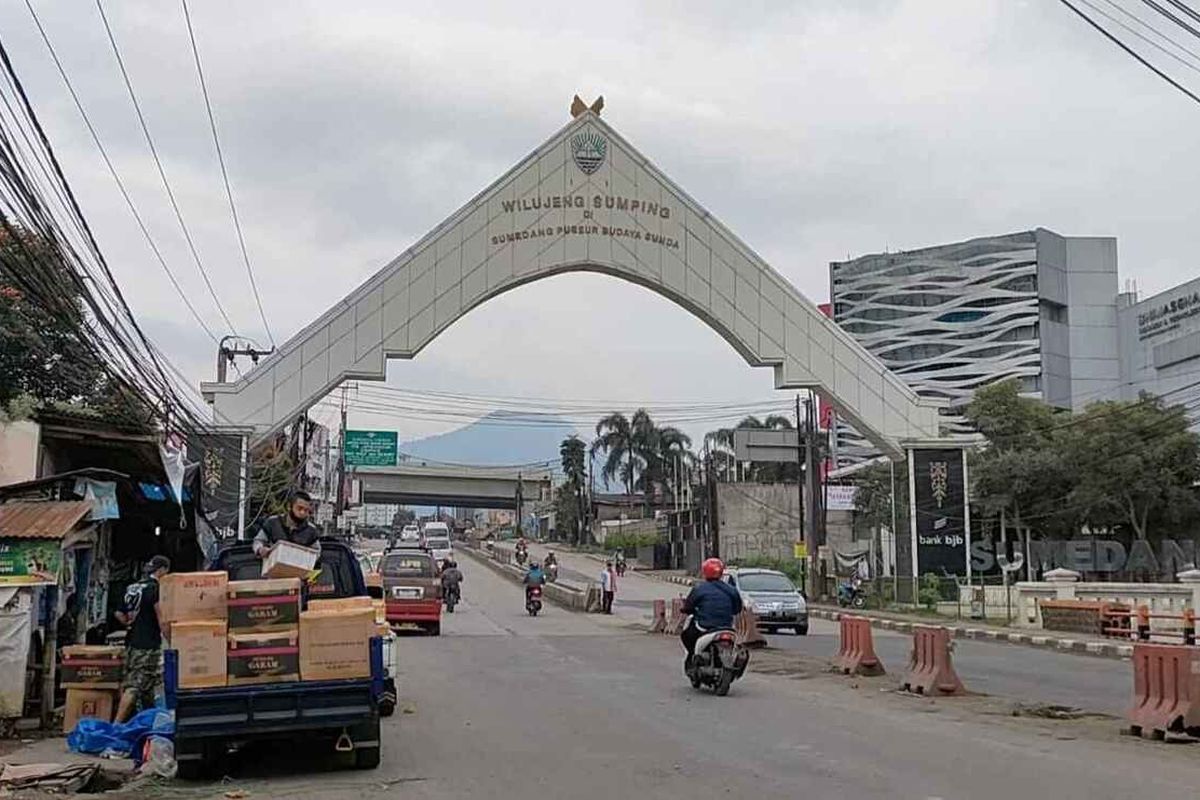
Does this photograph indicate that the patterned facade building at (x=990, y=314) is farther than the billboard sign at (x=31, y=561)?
Yes

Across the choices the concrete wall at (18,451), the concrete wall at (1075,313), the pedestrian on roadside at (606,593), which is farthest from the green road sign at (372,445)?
the concrete wall at (1075,313)

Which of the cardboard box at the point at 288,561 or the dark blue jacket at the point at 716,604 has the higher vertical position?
the cardboard box at the point at 288,561

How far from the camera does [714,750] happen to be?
1080 cm

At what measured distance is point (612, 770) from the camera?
9.74 meters

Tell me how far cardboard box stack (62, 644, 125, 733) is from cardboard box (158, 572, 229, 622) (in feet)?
9.79

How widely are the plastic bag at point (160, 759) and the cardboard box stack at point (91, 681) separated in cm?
237

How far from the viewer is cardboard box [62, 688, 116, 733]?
486 inches

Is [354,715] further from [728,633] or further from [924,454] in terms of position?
[924,454]

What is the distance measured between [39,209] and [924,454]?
97.2ft

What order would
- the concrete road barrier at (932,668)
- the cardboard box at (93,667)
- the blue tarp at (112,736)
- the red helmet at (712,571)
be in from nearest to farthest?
the blue tarp at (112,736)
the cardboard box at (93,667)
the concrete road barrier at (932,668)
the red helmet at (712,571)

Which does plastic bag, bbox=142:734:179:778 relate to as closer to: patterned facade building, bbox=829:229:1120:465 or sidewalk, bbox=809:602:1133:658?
sidewalk, bbox=809:602:1133:658

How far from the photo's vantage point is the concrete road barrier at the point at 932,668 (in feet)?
50.8

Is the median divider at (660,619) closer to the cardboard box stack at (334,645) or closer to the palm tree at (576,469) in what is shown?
the cardboard box stack at (334,645)

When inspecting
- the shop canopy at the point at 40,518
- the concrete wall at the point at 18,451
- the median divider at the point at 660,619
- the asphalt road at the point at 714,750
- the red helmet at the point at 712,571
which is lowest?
the median divider at the point at 660,619
